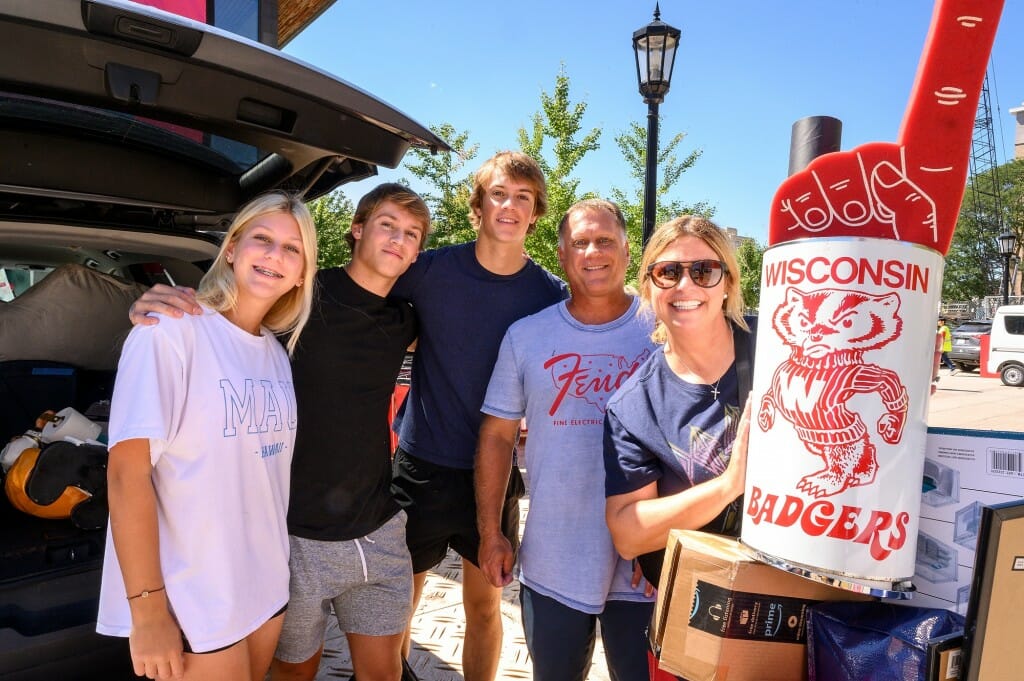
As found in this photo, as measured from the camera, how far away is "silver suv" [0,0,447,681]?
5.14 ft

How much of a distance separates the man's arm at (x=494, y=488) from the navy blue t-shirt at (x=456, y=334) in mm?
198

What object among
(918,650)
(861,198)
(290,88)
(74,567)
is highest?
(290,88)

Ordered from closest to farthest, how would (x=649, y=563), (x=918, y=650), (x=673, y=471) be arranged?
(x=918, y=650) → (x=673, y=471) → (x=649, y=563)

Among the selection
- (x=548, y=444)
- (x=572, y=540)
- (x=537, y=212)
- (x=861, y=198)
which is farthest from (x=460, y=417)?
(x=861, y=198)

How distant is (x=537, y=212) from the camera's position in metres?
2.81

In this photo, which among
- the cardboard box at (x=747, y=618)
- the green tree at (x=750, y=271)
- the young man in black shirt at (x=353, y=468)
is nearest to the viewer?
the cardboard box at (x=747, y=618)

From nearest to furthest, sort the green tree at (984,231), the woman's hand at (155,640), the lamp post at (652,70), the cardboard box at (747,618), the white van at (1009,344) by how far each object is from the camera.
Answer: the cardboard box at (747,618) → the woman's hand at (155,640) → the lamp post at (652,70) → the white van at (1009,344) → the green tree at (984,231)

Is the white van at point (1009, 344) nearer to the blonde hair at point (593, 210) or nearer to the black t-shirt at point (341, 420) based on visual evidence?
the blonde hair at point (593, 210)

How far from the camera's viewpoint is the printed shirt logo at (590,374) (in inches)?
84.5

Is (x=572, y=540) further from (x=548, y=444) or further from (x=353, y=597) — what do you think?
(x=353, y=597)

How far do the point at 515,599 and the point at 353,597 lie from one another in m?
1.95

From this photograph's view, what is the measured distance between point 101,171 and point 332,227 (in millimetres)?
12770

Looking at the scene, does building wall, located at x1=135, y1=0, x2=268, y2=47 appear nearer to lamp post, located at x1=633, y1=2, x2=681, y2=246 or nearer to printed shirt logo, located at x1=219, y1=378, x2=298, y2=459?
printed shirt logo, located at x1=219, y1=378, x2=298, y2=459

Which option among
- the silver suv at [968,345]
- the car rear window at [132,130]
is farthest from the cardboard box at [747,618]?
the silver suv at [968,345]
